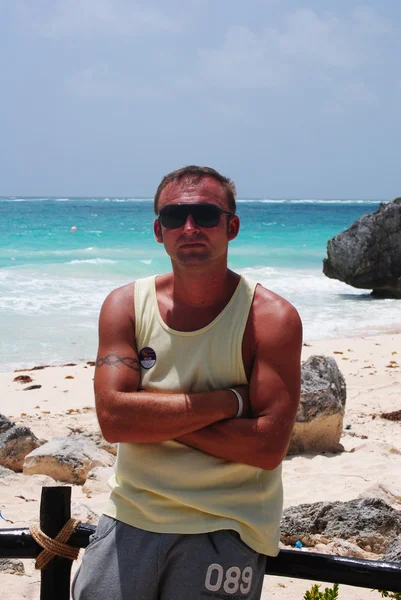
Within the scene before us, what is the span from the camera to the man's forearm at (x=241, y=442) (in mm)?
2061

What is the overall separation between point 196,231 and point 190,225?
0.08 feet

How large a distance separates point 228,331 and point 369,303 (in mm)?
15427

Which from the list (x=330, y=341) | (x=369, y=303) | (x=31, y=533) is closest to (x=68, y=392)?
(x=330, y=341)

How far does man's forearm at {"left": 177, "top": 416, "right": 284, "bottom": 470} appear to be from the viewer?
2.06 m

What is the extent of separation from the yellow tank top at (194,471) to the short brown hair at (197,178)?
1.02 ft

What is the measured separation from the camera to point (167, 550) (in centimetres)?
198

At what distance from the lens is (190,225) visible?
225 cm

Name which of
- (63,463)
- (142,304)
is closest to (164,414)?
(142,304)

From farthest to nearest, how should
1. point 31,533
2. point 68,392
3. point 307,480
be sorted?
point 68,392, point 307,480, point 31,533

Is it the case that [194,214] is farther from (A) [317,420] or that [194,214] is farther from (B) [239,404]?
(A) [317,420]

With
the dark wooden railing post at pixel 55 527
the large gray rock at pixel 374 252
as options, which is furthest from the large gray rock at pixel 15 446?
the large gray rock at pixel 374 252

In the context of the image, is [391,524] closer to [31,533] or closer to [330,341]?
[31,533]

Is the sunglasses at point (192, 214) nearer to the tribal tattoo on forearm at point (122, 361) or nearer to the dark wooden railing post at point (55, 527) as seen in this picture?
the tribal tattoo on forearm at point (122, 361)

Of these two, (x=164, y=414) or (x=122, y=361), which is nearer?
(x=164, y=414)
